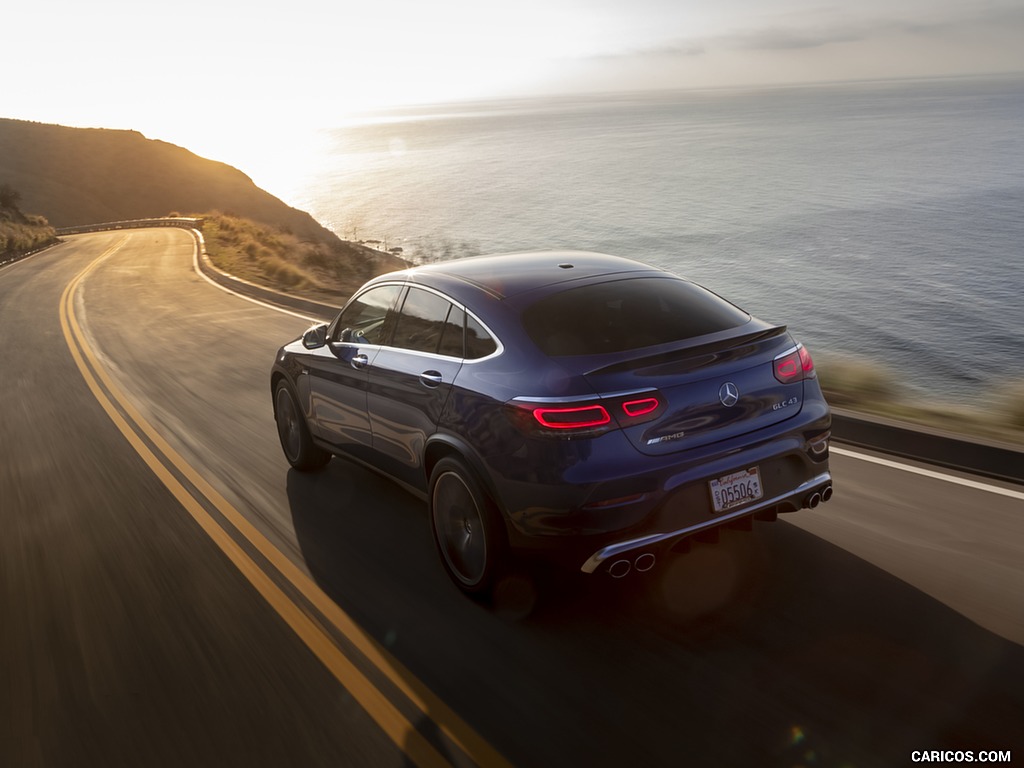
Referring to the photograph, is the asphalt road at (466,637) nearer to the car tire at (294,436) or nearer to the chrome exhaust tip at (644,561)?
the car tire at (294,436)

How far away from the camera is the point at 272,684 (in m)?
3.85

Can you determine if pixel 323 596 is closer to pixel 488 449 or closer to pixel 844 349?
pixel 488 449

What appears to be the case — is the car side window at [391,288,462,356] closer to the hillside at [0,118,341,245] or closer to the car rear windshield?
the car rear windshield

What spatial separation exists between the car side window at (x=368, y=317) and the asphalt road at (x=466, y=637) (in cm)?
117

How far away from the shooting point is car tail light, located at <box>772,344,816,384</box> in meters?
4.26

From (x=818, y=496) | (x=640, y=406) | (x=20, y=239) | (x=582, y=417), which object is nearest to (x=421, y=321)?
(x=582, y=417)

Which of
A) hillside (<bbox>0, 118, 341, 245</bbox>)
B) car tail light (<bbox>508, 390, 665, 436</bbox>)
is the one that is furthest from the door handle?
hillside (<bbox>0, 118, 341, 245</bbox>)

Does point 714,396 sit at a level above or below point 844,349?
above

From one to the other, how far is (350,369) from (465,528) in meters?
1.58

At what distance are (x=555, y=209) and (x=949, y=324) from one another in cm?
3761

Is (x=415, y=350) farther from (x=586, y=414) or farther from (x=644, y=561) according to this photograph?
(x=644, y=561)

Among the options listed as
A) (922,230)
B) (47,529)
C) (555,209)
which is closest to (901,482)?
(47,529)

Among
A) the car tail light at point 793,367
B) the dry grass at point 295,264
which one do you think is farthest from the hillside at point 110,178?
the car tail light at point 793,367

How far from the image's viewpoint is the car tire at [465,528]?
423 cm
